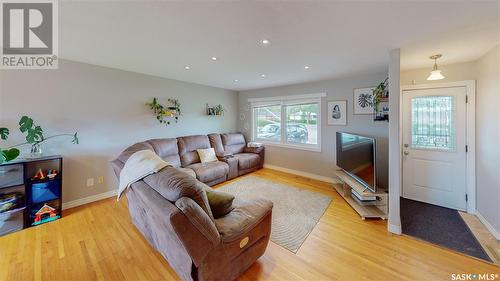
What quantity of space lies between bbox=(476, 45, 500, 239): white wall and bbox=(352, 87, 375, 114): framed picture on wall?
4.21 ft

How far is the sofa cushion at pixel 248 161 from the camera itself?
4.33 metres

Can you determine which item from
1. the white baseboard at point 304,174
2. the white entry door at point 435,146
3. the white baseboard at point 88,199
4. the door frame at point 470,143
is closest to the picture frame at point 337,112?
the white entry door at point 435,146

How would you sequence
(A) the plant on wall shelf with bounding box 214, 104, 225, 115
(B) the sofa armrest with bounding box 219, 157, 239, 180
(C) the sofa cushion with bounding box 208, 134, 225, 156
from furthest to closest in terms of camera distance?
1. (A) the plant on wall shelf with bounding box 214, 104, 225, 115
2. (C) the sofa cushion with bounding box 208, 134, 225, 156
3. (B) the sofa armrest with bounding box 219, 157, 239, 180

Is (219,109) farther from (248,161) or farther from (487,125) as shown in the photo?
(487,125)

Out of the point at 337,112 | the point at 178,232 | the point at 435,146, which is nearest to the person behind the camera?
the point at 178,232

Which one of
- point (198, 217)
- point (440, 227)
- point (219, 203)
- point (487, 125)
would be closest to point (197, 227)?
point (198, 217)

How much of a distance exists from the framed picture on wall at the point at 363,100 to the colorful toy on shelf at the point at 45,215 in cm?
530

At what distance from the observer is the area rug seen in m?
1.95

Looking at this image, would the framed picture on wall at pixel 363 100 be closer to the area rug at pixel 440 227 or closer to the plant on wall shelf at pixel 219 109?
the area rug at pixel 440 227

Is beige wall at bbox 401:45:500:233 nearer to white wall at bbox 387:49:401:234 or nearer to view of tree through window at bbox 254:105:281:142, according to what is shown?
white wall at bbox 387:49:401:234

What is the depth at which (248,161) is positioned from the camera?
4496 millimetres

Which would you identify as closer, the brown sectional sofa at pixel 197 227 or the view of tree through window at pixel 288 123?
the brown sectional sofa at pixel 197 227

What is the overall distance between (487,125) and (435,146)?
679 mm

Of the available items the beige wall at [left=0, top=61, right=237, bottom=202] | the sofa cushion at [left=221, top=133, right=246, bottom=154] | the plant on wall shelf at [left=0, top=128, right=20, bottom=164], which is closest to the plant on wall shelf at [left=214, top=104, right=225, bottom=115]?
the sofa cushion at [left=221, top=133, right=246, bottom=154]
